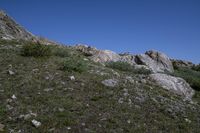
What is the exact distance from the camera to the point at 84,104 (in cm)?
952

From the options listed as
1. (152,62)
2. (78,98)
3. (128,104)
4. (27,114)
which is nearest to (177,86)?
(128,104)

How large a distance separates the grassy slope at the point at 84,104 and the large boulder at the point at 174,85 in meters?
1.41

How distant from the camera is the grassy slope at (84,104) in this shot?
326 inches

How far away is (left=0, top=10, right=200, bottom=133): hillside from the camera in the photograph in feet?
27.1

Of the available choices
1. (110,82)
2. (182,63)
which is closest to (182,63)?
(182,63)

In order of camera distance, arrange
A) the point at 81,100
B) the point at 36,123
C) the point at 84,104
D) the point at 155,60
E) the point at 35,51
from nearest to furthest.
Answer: the point at 36,123, the point at 84,104, the point at 81,100, the point at 35,51, the point at 155,60

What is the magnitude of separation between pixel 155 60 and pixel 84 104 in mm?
18458

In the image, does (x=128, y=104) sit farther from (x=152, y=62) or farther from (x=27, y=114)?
(x=152, y=62)

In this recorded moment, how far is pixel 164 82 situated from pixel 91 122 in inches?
266

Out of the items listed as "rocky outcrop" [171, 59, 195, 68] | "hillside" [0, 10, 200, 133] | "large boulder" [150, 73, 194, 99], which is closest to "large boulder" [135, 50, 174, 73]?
"rocky outcrop" [171, 59, 195, 68]

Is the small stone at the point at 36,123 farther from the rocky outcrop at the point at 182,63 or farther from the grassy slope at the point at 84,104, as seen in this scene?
the rocky outcrop at the point at 182,63

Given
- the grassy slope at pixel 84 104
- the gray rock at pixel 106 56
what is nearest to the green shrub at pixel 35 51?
the grassy slope at pixel 84 104

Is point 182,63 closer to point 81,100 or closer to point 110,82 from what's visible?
point 110,82

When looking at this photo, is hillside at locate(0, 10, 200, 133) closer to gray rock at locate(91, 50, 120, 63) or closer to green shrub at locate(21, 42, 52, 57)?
green shrub at locate(21, 42, 52, 57)
